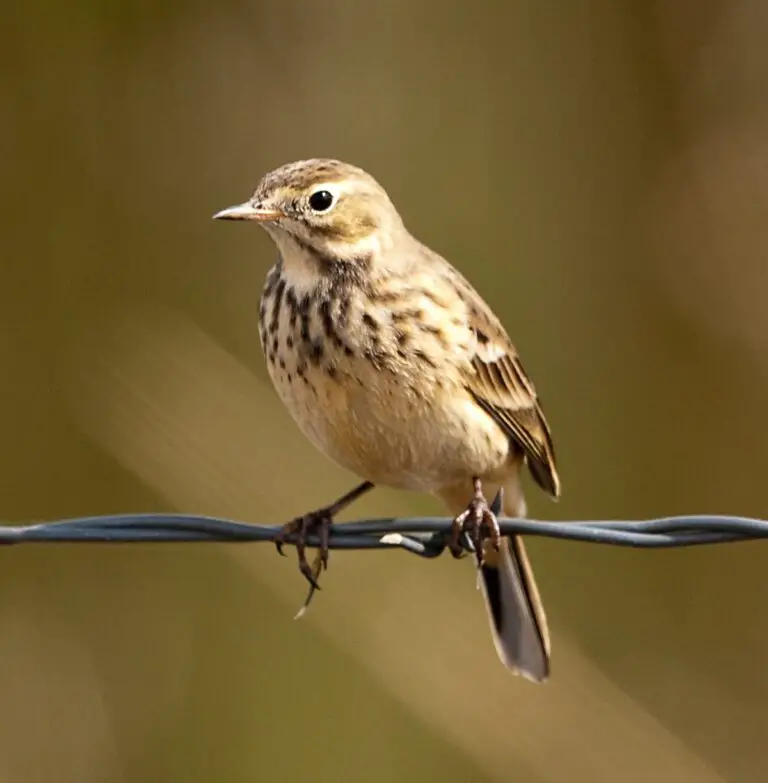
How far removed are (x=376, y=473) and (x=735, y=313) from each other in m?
3.14

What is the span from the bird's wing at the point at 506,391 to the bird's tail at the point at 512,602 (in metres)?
0.14

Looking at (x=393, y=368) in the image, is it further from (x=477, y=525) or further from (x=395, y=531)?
(x=395, y=531)

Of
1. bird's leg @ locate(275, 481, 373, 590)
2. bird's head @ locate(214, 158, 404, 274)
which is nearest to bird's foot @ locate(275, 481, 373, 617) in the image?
bird's leg @ locate(275, 481, 373, 590)

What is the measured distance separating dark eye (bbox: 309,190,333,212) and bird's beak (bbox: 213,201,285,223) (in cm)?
11

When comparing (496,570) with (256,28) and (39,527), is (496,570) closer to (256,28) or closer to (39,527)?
(39,527)

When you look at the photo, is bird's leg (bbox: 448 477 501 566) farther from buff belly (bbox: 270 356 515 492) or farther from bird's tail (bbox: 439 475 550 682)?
bird's tail (bbox: 439 475 550 682)

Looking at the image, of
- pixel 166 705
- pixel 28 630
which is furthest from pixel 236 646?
pixel 28 630

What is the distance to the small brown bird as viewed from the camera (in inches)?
156

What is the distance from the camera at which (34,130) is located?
6742 mm

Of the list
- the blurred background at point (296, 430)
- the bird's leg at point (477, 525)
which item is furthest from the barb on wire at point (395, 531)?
the blurred background at point (296, 430)

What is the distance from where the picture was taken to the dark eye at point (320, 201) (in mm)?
4258

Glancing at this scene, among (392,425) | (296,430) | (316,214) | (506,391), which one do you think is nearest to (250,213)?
(316,214)

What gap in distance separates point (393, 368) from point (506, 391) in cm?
51

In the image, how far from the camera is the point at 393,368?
394 centimetres
